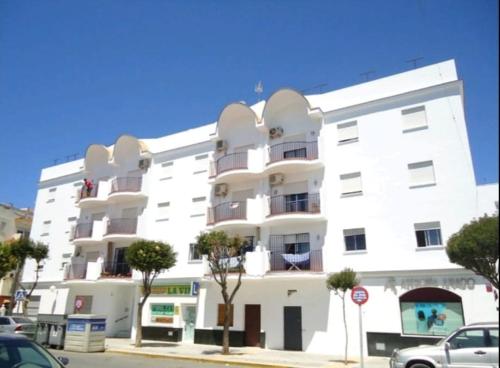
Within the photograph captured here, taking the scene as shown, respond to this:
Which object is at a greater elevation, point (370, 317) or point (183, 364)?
point (370, 317)

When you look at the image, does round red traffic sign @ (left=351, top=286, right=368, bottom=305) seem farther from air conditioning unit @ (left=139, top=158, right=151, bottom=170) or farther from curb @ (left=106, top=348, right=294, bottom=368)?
air conditioning unit @ (left=139, top=158, right=151, bottom=170)

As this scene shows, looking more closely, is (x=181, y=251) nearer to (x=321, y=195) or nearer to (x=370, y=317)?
(x=321, y=195)

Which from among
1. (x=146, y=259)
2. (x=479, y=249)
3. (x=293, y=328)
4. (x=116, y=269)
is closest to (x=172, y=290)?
(x=146, y=259)

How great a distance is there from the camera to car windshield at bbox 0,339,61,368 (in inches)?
219

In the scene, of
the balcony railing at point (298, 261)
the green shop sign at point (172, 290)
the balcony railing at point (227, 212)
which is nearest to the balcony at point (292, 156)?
the balcony railing at point (227, 212)

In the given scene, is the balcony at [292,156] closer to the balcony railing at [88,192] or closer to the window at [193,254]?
the window at [193,254]

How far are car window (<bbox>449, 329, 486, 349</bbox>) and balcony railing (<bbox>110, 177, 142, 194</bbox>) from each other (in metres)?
23.2

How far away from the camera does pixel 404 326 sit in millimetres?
17516

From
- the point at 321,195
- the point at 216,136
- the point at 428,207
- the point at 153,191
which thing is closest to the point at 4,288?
the point at 153,191

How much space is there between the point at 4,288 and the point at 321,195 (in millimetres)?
34248

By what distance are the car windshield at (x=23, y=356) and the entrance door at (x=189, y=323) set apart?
18439 millimetres

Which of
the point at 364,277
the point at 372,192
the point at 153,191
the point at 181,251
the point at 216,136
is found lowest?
the point at 364,277

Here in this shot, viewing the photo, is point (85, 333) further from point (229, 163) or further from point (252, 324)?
point (229, 163)

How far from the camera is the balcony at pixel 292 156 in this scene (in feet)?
71.6
